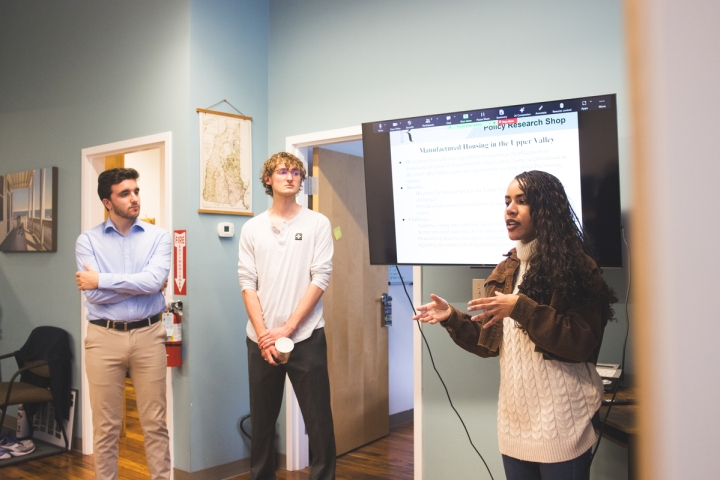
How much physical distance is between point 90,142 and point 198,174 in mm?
1132

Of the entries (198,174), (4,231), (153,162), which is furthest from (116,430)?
(153,162)

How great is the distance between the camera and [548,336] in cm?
153

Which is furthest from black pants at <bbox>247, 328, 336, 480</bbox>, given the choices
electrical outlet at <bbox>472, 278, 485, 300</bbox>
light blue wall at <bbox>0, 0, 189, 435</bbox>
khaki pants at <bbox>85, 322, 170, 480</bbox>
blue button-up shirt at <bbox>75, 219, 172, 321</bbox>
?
light blue wall at <bbox>0, 0, 189, 435</bbox>

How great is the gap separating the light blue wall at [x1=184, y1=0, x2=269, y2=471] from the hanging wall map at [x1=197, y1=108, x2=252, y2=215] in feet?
0.15

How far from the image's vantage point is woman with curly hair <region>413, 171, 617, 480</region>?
1.54 m

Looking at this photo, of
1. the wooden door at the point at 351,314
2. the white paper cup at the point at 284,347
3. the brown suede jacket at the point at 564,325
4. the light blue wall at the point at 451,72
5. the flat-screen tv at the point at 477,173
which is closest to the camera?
the brown suede jacket at the point at 564,325

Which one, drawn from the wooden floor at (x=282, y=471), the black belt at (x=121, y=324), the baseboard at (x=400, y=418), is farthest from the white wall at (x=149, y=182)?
the black belt at (x=121, y=324)

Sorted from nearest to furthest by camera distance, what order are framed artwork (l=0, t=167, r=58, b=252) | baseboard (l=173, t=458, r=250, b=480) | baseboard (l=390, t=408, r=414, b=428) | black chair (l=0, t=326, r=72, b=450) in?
baseboard (l=173, t=458, r=250, b=480) → black chair (l=0, t=326, r=72, b=450) → framed artwork (l=0, t=167, r=58, b=252) → baseboard (l=390, t=408, r=414, b=428)

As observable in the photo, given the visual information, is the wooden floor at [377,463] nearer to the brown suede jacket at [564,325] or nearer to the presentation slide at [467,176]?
the presentation slide at [467,176]

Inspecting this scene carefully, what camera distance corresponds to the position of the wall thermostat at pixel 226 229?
3.52 m

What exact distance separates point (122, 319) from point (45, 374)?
1.68m

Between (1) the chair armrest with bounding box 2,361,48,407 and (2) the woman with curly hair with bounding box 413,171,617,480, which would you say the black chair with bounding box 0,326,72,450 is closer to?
(1) the chair armrest with bounding box 2,361,48,407

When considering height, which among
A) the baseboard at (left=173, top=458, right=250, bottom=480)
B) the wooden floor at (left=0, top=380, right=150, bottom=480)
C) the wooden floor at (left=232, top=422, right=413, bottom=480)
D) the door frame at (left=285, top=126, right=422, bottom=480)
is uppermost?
the door frame at (left=285, top=126, right=422, bottom=480)

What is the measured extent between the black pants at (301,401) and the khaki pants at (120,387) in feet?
1.41
